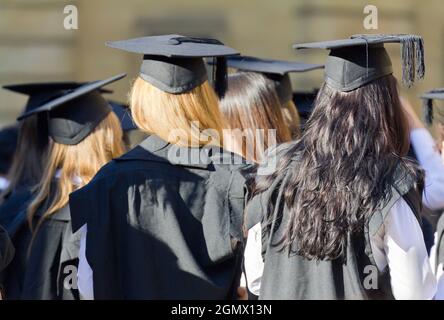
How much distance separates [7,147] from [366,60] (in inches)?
126

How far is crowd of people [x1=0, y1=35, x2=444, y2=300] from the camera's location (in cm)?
271

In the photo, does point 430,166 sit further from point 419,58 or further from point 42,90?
point 42,90

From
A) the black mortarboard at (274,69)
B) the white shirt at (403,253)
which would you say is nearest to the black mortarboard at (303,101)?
the black mortarboard at (274,69)

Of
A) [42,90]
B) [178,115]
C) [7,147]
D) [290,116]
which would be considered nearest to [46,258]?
[42,90]

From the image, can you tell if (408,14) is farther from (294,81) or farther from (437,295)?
(437,295)

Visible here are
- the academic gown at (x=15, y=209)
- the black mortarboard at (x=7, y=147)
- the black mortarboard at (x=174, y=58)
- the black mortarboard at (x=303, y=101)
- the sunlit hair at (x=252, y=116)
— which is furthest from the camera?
the black mortarboard at (x=7, y=147)

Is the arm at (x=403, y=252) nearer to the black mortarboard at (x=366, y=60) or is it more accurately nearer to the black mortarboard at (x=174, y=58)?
the black mortarboard at (x=366, y=60)

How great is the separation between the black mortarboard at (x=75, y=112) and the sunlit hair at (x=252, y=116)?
507 millimetres

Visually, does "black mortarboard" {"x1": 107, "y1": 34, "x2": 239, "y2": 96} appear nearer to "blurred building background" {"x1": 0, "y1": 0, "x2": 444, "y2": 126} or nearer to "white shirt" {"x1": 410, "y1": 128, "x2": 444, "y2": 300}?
"white shirt" {"x1": 410, "y1": 128, "x2": 444, "y2": 300}

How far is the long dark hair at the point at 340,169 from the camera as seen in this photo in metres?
2.70

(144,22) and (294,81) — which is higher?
(144,22)

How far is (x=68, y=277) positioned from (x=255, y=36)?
5.19m

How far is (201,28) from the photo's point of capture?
8453 millimetres

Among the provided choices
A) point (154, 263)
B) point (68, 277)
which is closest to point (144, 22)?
point (68, 277)
